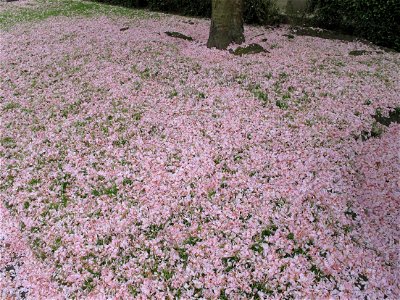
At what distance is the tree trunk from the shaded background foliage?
426 centimetres

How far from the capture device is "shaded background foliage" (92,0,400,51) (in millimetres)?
12422

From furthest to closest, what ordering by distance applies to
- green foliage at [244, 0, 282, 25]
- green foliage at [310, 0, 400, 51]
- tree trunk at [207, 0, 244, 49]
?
green foliage at [244, 0, 282, 25] < green foliage at [310, 0, 400, 51] < tree trunk at [207, 0, 244, 49]

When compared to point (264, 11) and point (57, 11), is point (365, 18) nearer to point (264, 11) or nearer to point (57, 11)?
point (264, 11)

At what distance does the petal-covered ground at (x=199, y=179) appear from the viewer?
446 centimetres

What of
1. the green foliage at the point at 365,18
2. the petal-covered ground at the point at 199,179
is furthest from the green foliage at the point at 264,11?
the petal-covered ground at the point at 199,179

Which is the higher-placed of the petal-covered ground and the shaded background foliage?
the shaded background foliage

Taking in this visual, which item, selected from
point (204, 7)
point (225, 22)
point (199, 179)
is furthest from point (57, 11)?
point (199, 179)

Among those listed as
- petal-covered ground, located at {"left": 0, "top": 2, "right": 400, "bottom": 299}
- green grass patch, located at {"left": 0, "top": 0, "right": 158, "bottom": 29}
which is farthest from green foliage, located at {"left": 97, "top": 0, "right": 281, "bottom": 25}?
petal-covered ground, located at {"left": 0, "top": 2, "right": 400, "bottom": 299}

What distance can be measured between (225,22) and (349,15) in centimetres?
571

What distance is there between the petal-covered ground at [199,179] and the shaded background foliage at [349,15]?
2.83 metres

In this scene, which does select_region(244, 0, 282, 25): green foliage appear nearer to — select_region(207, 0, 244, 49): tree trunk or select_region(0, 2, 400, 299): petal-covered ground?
select_region(207, 0, 244, 49): tree trunk

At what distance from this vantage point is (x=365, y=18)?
13.0m

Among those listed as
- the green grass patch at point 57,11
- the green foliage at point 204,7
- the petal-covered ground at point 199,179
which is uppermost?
the green foliage at point 204,7

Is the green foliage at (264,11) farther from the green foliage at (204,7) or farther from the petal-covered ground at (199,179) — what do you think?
the petal-covered ground at (199,179)
